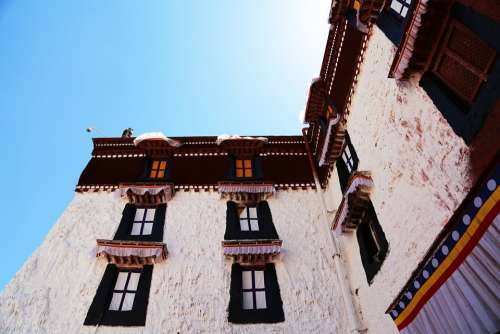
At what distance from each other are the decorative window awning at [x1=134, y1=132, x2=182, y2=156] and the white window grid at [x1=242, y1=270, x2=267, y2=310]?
5283mm

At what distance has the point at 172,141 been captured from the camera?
37.6 feet

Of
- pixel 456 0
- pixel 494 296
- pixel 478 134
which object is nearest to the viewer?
pixel 494 296

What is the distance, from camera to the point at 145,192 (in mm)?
9602

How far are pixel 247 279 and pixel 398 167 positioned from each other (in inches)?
174

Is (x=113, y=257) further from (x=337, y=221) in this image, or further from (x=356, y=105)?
(x=356, y=105)

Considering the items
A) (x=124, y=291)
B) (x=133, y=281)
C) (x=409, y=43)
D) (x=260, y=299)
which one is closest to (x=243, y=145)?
(x=260, y=299)

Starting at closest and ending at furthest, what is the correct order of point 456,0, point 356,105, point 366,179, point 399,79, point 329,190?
point 456,0 < point 399,79 < point 366,179 < point 356,105 < point 329,190

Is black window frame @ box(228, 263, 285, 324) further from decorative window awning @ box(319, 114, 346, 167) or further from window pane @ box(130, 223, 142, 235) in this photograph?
decorative window awning @ box(319, 114, 346, 167)

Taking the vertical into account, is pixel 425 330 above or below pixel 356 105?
below

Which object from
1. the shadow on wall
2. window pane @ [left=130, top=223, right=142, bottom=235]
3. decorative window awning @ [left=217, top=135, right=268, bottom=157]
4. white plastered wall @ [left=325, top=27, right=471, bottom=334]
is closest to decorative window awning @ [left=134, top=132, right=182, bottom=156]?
decorative window awning @ [left=217, top=135, right=268, bottom=157]

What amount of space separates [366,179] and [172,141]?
6.93 meters

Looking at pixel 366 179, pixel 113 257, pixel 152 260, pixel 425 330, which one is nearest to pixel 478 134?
pixel 425 330

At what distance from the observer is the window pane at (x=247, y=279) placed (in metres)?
7.92

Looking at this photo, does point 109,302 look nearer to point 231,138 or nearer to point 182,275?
point 182,275
